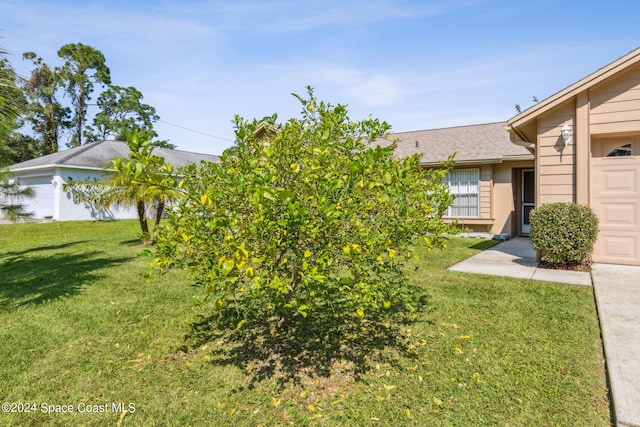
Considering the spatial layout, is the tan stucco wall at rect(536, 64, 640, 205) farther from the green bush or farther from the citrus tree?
the citrus tree

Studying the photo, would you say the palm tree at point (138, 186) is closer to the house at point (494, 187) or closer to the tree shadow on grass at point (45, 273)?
the tree shadow on grass at point (45, 273)

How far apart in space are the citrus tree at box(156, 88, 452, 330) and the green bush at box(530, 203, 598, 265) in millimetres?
4927

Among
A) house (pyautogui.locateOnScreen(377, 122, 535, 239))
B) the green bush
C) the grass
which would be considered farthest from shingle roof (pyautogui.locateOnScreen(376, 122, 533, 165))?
the grass

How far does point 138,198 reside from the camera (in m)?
11.1

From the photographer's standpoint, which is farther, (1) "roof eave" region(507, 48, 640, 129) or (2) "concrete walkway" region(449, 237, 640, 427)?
(1) "roof eave" region(507, 48, 640, 129)

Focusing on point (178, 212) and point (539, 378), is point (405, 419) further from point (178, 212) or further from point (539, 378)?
point (178, 212)

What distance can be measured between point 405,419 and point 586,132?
738cm

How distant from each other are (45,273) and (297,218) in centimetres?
826

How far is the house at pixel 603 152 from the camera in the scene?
273 inches

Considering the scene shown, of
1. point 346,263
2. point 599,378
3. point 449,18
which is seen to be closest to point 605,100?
point 449,18

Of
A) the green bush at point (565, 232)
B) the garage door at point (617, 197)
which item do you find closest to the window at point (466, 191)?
the garage door at point (617, 197)

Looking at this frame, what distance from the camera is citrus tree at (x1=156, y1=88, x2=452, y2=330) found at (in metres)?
2.43

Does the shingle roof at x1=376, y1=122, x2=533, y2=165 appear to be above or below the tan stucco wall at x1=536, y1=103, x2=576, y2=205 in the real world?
above

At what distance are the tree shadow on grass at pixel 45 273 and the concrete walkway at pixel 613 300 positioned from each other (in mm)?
7581
